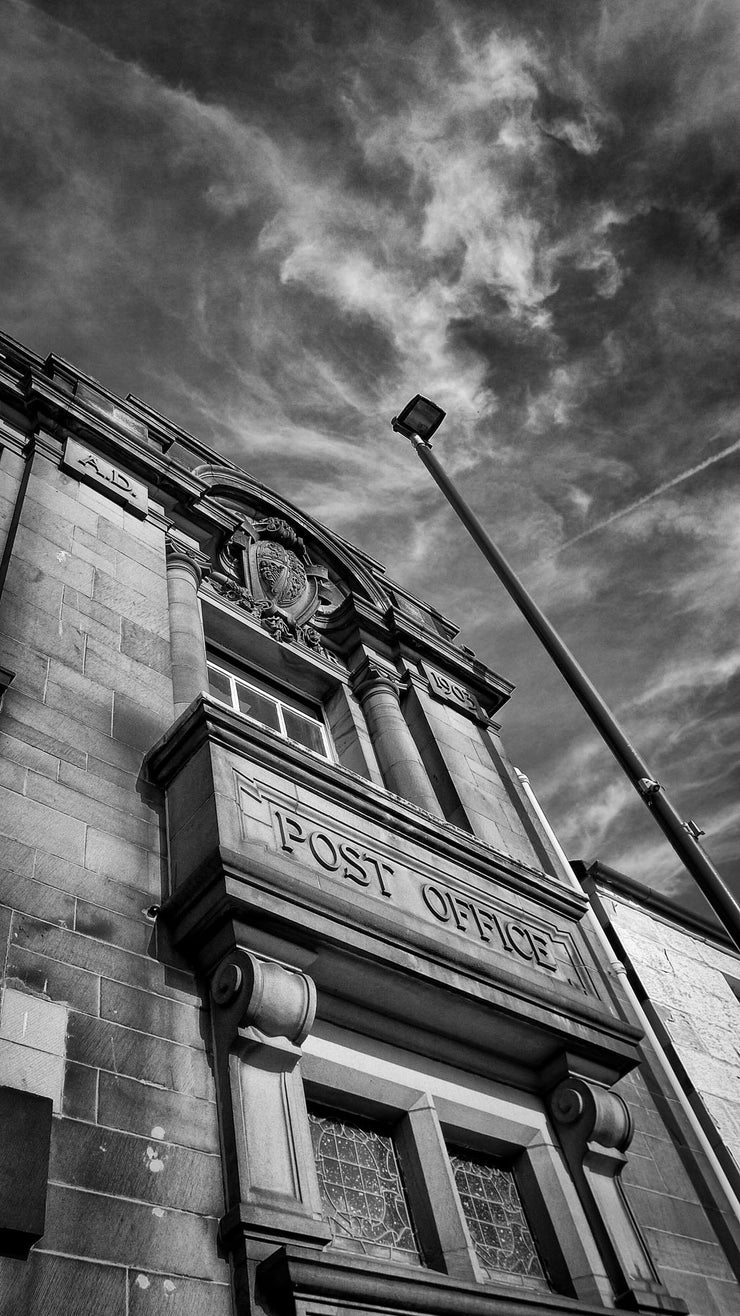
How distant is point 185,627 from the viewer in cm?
1091

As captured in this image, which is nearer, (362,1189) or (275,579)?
(362,1189)

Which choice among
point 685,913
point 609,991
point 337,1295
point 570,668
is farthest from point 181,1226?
point 685,913

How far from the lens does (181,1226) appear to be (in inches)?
201

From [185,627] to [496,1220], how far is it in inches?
259

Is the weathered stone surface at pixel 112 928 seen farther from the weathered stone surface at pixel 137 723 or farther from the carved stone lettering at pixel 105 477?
the carved stone lettering at pixel 105 477

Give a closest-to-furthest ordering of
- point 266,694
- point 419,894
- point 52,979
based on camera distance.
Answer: point 52,979
point 419,894
point 266,694

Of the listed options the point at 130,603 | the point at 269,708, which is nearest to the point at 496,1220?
the point at 130,603

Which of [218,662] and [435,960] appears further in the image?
[218,662]

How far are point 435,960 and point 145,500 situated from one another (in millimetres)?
7033

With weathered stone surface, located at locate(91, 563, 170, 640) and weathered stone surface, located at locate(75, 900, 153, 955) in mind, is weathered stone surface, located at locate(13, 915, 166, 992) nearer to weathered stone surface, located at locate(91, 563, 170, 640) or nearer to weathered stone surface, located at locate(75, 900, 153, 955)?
weathered stone surface, located at locate(75, 900, 153, 955)

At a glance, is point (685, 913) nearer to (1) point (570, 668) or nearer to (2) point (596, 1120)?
(1) point (570, 668)

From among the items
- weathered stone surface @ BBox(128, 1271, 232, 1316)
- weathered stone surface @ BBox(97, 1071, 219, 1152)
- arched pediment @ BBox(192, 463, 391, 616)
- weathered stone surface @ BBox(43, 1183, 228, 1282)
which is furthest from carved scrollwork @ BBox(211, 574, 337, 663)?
weathered stone surface @ BBox(128, 1271, 232, 1316)

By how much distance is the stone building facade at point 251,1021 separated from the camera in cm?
512

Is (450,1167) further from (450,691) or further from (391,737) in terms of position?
(450,691)
